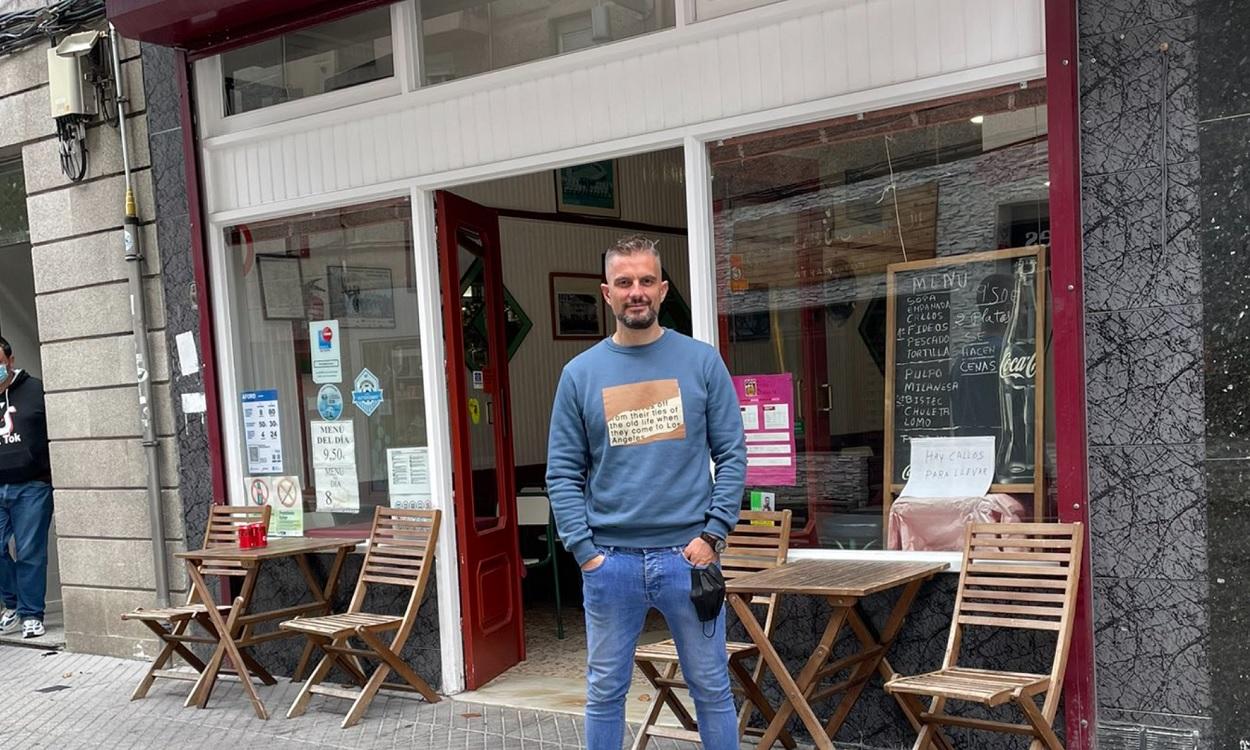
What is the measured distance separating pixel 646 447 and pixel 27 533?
19.7 ft

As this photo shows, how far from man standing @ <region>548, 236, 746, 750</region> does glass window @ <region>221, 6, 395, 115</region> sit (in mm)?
2871

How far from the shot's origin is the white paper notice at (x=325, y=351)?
642cm

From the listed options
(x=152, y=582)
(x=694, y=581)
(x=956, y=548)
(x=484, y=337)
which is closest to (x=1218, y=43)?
(x=956, y=548)

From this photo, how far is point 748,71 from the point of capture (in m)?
4.80

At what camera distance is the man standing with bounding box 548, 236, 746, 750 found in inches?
143

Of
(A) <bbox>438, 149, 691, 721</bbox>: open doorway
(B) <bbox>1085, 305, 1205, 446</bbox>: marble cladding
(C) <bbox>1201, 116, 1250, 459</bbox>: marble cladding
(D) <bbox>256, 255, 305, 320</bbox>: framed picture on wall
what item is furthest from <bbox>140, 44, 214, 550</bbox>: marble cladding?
(C) <bbox>1201, 116, 1250, 459</bbox>: marble cladding

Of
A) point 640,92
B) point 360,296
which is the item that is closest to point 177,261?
point 360,296

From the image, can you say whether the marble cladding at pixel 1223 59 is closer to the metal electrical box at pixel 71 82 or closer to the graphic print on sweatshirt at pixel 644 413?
the graphic print on sweatshirt at pixel 644 413

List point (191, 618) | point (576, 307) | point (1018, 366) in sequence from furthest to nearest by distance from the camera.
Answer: point (576, 307) < point (191, 618) < point (1018, 366)

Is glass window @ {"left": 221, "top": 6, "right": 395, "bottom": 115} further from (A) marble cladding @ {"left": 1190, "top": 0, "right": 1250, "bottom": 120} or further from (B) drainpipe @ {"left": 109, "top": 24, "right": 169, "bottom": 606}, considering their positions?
(A) marble cladding @ {"left": 1190, "top": 0, "right": 1250, "bottom": 120}

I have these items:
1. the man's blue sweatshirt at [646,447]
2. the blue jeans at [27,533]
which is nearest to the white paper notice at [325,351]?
the blue jeans at [27,533]

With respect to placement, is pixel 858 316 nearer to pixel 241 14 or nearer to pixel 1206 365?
pixel 1206 365

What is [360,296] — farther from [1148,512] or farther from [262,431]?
[1148,512]

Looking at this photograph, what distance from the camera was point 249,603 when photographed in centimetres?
641
